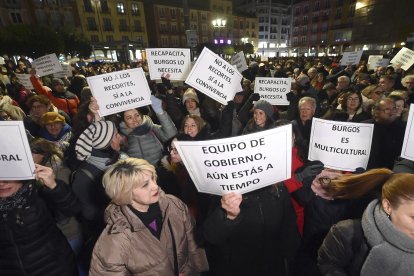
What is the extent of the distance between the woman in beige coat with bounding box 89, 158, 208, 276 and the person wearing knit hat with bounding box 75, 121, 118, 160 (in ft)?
3.09

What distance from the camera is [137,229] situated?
198 centimetres

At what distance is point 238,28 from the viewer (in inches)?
3004

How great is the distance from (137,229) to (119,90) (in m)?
2.39

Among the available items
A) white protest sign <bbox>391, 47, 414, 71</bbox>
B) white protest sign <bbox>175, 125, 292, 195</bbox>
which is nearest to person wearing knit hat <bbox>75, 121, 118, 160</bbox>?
white protest sign <bbox>175, 125, 292, 195</bbox>

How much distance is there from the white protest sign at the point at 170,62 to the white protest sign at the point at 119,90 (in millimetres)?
977

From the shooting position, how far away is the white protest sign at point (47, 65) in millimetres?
7055

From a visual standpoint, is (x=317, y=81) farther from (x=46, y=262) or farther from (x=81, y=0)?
(x=81, y=0)

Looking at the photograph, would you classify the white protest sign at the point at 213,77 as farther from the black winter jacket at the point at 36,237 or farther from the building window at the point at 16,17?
the building window at the point at 16,17

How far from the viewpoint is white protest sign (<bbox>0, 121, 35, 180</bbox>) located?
1.95 m

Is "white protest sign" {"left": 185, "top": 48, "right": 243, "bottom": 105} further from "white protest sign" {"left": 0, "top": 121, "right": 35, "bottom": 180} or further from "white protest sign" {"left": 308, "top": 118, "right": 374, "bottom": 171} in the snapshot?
"white protest sign" {"left": 0, "top": 121, "right": 35, "bottom": 180}

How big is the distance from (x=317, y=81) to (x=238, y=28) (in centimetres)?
7417

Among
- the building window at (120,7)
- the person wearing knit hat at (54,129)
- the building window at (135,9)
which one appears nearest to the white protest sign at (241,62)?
the person wearing knit hat at (54,129)

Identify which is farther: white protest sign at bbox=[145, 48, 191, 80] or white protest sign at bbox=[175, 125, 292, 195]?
white protest sign at bbox=[145, 48, 191, 80]

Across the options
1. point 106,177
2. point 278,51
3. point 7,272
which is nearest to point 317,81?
point 106,177
